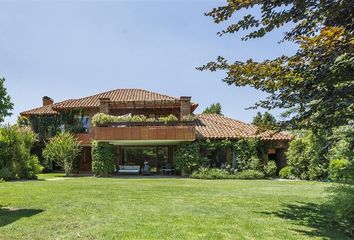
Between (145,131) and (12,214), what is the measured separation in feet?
53.0

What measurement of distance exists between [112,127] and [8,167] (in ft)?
24.5

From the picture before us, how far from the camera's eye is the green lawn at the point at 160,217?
7.08 metres

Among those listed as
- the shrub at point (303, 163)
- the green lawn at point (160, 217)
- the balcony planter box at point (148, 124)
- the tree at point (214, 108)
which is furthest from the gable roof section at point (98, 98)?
the tree at point (214, 108)

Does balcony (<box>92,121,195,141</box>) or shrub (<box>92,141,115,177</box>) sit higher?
balcony (<box>92,121,195,141</box>)

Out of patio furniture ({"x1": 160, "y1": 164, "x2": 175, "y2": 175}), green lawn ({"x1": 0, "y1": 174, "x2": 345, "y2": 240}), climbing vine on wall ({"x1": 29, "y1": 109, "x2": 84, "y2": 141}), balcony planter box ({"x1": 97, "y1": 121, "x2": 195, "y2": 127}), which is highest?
climbing vine on wall ({"x1": 29, "y1": 109, "x2": 84, "y2": 141})

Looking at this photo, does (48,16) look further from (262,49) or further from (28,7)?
(262,49)

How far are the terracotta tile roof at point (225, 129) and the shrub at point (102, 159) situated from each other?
270 inches

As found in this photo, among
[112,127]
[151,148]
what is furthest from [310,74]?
[151,148]

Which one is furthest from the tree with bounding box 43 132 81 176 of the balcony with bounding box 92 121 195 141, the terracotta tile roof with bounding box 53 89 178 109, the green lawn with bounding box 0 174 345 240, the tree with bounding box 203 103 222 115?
the tree with bounding box 203 103 222 115

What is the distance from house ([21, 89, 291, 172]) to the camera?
24.9 meters

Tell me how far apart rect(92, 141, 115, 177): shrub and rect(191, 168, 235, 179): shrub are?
6239 mm

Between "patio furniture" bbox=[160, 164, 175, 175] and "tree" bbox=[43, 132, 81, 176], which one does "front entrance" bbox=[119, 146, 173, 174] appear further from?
"tree" bbox=[43, 132, 81, 176]

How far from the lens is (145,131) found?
24.9 m

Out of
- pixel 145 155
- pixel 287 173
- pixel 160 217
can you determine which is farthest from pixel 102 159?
pixel 160 217
